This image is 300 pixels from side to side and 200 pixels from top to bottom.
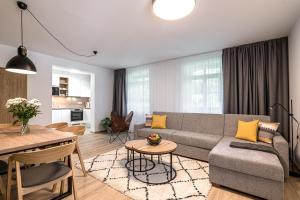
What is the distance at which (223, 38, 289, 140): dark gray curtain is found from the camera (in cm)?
311

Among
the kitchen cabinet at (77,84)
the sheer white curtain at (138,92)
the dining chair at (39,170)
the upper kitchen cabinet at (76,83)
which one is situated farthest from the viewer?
the kitchen cabinet at (77,84)

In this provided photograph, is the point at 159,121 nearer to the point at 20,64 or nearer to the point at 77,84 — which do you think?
the point at 20,64

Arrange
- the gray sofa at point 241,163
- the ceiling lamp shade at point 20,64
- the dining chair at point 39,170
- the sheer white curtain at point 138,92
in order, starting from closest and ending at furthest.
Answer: the dining chair at point 39,170
the gray sofa at point 241,163
the ceiling lamp shade at point 20,64
the sheer white curtain at point 138,92

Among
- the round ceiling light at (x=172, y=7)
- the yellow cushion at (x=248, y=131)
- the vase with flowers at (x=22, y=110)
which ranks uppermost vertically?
the round ceiling light at (x=172, y=7)

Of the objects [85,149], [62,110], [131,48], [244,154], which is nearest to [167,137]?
[244,154]

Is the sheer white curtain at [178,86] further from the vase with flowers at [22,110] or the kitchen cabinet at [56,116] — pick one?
Answer: the vase with flowers at [22,110]

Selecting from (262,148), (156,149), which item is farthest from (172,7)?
(262,148)

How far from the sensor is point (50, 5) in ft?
6.73

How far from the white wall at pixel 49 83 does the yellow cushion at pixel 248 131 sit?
4480mm

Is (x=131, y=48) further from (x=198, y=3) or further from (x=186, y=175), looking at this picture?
(x=186, y=175)

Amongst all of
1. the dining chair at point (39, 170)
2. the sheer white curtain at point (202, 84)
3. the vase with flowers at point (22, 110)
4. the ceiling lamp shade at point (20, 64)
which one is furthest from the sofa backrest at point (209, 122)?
the ceiling lamp shade at point (20, 64)

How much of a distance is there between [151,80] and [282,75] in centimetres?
332

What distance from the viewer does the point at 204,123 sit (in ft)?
11.7

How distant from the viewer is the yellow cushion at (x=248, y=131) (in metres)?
2.69
